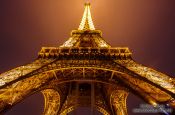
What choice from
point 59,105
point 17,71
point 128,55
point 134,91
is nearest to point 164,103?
point 134,91

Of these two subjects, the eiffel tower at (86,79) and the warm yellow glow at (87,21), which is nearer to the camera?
the eiffel tower at (86,79)

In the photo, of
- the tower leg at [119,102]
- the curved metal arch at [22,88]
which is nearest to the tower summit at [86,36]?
the tower leg at [119,102]

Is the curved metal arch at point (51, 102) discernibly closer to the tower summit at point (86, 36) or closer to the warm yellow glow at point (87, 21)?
the tower summit at point (86, 36)

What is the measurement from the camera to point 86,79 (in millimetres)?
18625

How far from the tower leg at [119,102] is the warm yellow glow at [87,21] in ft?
18.4

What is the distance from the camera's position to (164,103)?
1535 centimetres

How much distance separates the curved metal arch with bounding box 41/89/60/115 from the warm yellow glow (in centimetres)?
556

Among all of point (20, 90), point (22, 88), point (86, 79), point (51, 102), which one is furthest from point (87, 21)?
point (20, 90)

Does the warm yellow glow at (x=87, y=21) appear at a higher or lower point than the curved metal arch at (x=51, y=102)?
higher

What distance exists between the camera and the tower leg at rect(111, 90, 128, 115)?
71.9 feet

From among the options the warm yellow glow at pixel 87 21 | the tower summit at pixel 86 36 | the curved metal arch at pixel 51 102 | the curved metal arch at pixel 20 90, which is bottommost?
the curved metal arch at pixel 51 102

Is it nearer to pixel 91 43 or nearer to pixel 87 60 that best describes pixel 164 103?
pixel 87 60

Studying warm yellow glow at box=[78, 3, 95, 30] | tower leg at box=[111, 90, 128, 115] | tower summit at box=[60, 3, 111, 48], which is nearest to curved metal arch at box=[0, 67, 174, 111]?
tower leg at box=[111, 90, 128, 115]

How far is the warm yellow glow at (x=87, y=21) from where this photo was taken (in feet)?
81.3
